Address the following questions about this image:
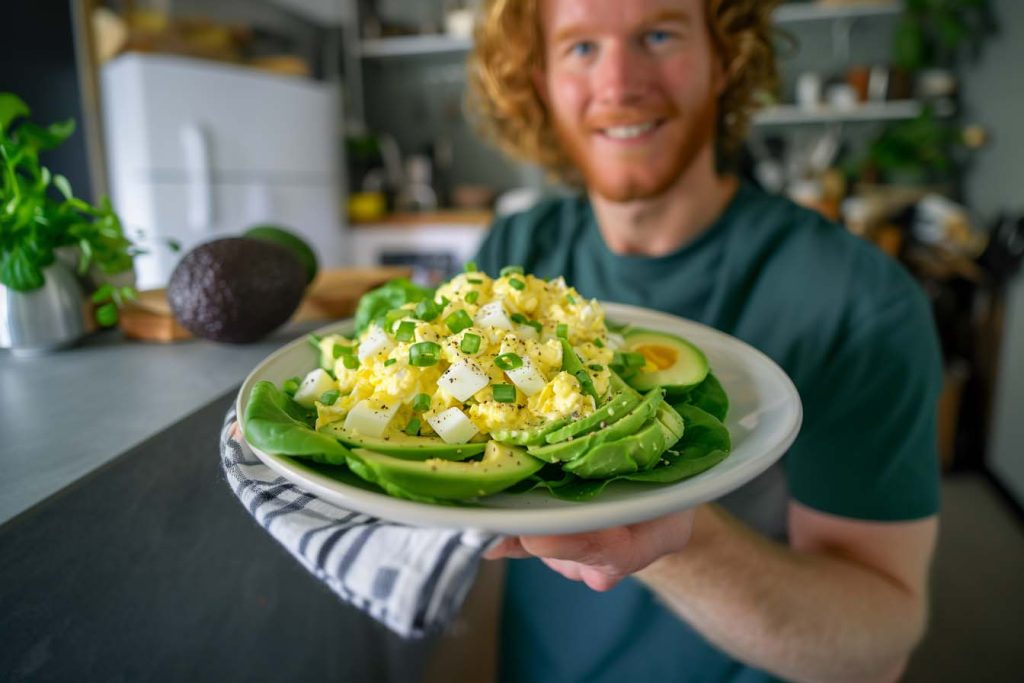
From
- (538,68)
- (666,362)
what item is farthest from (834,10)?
(666,362)

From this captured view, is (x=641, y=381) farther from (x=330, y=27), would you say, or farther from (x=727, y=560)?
(x=330, y=27)

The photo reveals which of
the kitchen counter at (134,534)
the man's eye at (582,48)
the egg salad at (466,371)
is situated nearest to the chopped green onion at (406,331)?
the egg salad at (466,371)

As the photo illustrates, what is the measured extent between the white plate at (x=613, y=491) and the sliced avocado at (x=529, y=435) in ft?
0.15

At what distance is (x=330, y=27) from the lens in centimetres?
470

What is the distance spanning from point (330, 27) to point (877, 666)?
498 cm

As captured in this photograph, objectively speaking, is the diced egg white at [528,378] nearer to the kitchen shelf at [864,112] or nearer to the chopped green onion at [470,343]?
the chopped green onion at [470,343]

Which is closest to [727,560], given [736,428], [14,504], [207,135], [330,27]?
[736,428]

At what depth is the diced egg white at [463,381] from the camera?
2.07 ft

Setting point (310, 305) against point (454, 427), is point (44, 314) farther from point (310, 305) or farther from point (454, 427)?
point (454, 427)

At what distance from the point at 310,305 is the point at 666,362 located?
0.73m

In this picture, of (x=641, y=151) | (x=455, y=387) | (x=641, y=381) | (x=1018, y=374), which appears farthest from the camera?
(x=1018, y=374)

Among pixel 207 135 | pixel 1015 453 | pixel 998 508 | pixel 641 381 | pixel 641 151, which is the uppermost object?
pixel 207 135

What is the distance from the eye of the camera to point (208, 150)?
3.26 metres

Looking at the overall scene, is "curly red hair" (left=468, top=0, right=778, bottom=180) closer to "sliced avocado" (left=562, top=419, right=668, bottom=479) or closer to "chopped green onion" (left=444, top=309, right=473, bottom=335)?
"chopped green onion" (left=444, top=309, right=473, bottom=335)
